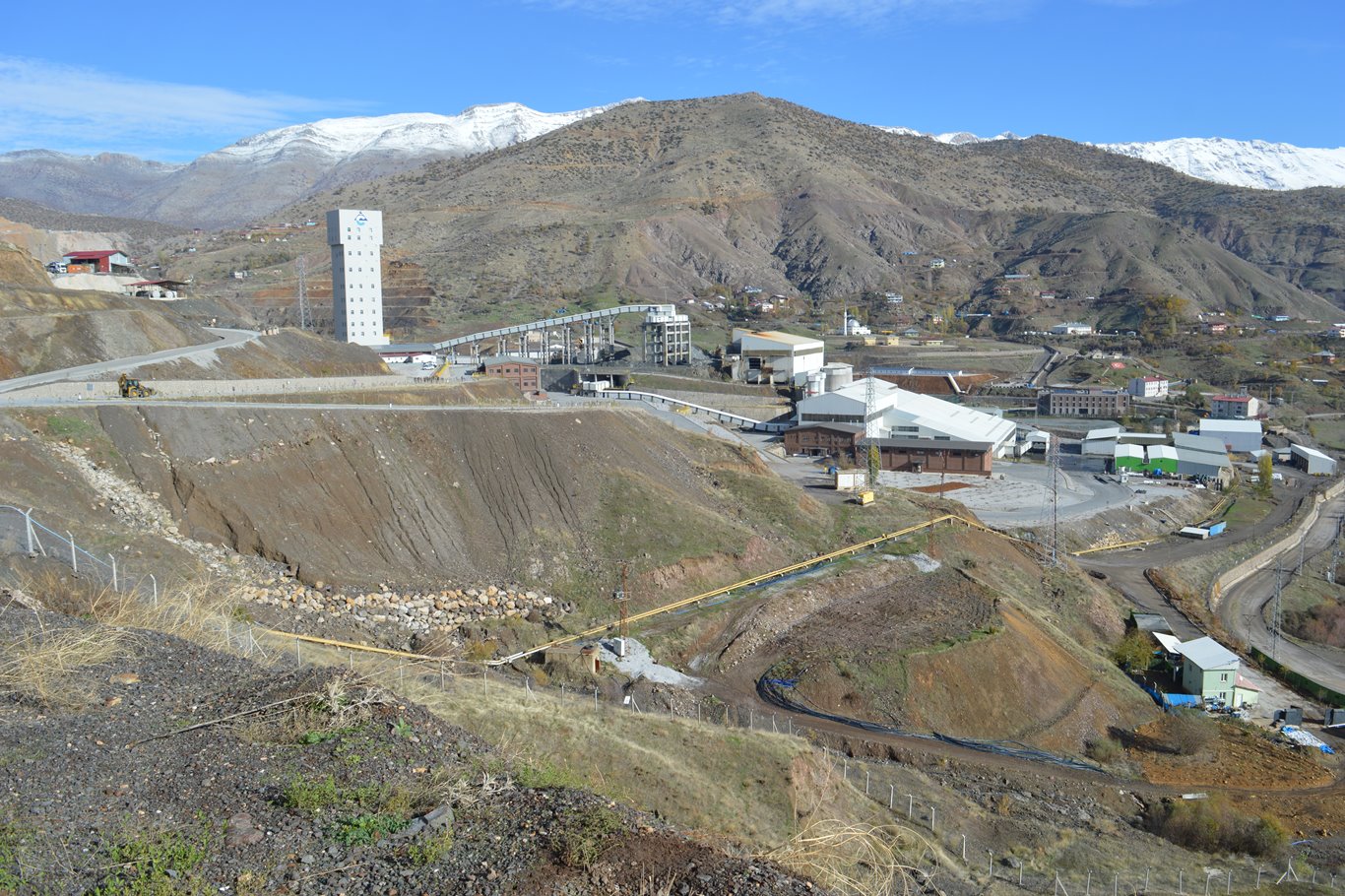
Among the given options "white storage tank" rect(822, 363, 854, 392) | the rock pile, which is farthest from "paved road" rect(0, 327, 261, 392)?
"white storage tank" rect(822, 363, 854, 392)

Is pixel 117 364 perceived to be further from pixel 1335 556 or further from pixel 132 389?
pixel 1335 556

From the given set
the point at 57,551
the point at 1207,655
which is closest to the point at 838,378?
the point at 1207,655

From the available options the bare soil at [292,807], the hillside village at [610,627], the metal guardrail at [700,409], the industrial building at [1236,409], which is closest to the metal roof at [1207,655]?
the hillside village at [610,627]

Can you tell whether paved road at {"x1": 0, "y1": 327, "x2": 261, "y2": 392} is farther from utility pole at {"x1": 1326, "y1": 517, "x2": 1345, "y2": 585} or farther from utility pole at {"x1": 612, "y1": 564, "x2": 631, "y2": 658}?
utility pole at {"x1": 1326, "y1": 517, "x2": 1345, "y2": 585}

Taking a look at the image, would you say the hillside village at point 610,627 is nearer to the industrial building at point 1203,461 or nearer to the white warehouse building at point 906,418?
the white warehouse building at point 906,418

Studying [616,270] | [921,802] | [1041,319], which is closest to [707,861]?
[921,802]
